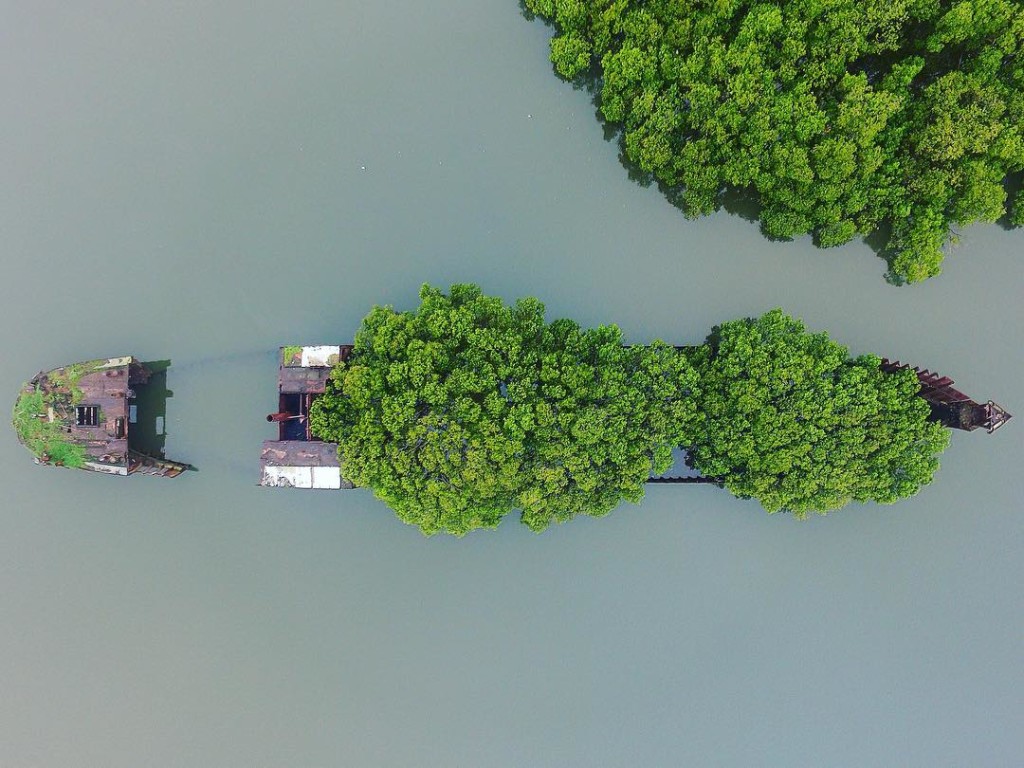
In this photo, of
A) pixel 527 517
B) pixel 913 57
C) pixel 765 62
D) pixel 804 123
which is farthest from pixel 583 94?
pixel 527 517

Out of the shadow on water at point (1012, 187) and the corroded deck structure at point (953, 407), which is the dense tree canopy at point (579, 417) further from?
the shadow on water at point (1012, 187)

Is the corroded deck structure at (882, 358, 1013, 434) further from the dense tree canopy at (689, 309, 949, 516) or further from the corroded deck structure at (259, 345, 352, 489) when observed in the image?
the corroded deck structure at (259, 345, 352, 489)

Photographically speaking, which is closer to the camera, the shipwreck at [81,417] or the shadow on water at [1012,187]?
the shipwreck at [81,417]

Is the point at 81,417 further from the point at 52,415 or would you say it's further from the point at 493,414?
the point at 493,414

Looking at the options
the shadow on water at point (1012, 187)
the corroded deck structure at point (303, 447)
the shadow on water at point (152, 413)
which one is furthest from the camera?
the shadow on water at point (152, 413)

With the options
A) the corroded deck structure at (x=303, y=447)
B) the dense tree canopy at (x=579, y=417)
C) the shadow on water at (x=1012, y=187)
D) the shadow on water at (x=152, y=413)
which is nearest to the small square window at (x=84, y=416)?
the shadow on water at (x=152, y=413)

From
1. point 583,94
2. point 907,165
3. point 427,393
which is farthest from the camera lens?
point 583,94

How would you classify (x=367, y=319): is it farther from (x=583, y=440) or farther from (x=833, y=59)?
(x=833, y=59)
